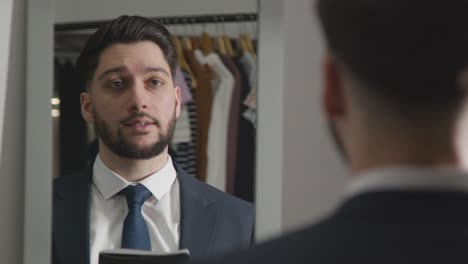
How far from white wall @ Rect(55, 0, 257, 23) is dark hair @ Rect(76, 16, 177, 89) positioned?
0.03m

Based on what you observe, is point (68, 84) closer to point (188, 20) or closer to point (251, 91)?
point (188, 20)

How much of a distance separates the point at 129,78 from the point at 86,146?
237mm

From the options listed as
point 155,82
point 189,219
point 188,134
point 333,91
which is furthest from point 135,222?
point 333,91

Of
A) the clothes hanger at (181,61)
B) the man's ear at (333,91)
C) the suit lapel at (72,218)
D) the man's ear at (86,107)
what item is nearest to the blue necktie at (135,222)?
the suit lapel at (72,218)

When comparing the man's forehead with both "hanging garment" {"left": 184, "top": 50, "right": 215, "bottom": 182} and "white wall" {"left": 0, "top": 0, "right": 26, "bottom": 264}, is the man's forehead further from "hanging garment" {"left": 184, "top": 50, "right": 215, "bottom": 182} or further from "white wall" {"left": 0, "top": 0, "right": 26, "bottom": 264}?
"white wall" {"left": 0, "top": 0, "right": 26, "bottom": 264}

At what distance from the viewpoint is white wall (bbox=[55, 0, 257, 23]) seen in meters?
1.98

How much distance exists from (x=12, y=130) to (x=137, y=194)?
41 cm

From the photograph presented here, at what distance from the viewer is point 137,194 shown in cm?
200

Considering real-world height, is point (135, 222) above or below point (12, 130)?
below

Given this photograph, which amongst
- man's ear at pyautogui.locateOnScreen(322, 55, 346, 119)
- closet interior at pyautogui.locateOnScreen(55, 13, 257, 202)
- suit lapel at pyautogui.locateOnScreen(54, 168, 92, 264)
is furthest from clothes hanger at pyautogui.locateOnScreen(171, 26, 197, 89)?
man's ear at pyautogui.locateOnScreen(322, 55, 346, 119)

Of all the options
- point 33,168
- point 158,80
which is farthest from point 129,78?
point 33,168

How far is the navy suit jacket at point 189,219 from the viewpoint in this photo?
1950 mm

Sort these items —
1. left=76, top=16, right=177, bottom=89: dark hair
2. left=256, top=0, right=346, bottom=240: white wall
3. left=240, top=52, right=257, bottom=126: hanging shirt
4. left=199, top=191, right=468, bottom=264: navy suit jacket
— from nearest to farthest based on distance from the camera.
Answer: left=199, top=191, right=468, bottom=264: navy suit jacket, left=256, top=0, right=346, bottom=240: white wall, left=240, top=52, right=257, bottom=126: hanging shirt, left=76, top=16, right=177, bottom=89: dark hair

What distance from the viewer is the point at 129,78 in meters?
1.99
